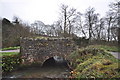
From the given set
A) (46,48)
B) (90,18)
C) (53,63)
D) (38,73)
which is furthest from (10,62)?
(90,18)

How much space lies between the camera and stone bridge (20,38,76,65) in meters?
11.5

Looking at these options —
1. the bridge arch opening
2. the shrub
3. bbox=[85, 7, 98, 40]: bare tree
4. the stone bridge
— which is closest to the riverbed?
the shrub

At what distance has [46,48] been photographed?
453 inches

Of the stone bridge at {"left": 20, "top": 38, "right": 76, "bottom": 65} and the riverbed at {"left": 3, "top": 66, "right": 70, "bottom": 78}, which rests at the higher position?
the stone bridge at {"left": 20, "top": 38, "right": 76, "bottom": 65}

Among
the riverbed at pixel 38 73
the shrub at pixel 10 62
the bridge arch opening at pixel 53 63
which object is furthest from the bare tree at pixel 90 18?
the shrub at pixel 10 62

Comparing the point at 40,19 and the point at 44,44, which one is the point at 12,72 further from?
the point at 40,19

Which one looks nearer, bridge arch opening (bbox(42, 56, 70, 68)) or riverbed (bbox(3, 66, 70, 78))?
riverbed (bbox(3, 66, 70, 78))

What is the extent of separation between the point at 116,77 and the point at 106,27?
22.6 metres

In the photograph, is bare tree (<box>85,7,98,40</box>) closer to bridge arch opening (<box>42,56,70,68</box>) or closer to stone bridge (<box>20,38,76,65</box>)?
bridge arch opening (<box>42,56,70,68</box>)

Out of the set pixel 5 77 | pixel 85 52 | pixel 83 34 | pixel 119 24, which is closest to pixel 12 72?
pixel 5 77

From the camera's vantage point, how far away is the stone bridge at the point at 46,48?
11.5 metres

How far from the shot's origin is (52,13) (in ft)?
76.2

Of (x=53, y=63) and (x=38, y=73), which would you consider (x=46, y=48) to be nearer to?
(x=38, y=73)

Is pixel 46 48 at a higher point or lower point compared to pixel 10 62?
higher
